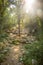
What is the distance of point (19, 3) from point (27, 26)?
6.17 ft

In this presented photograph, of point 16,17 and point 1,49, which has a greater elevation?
point 16,17

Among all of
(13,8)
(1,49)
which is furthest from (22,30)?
(1,49)

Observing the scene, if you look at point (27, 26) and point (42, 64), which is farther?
point (27, 26)

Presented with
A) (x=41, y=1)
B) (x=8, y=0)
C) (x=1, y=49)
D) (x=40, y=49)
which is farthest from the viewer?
(x=8, y=0)


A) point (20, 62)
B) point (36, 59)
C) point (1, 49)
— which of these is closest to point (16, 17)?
point (1, 49)

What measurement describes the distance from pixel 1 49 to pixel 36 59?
1.88m

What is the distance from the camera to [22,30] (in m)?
10.1

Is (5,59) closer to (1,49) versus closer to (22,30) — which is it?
(1,49)

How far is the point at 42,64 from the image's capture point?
3992 mm

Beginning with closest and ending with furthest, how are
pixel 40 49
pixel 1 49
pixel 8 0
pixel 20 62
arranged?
pixel 40 49 < pixel 20 62 < pixel 1 49 < pixel 8 0

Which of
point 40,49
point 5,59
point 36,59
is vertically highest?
point 40,49

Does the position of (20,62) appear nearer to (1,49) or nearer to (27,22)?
(1,49)

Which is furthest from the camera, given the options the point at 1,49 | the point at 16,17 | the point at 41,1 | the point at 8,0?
the point at 16,17

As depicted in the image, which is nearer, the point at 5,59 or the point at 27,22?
the point at 5,59
